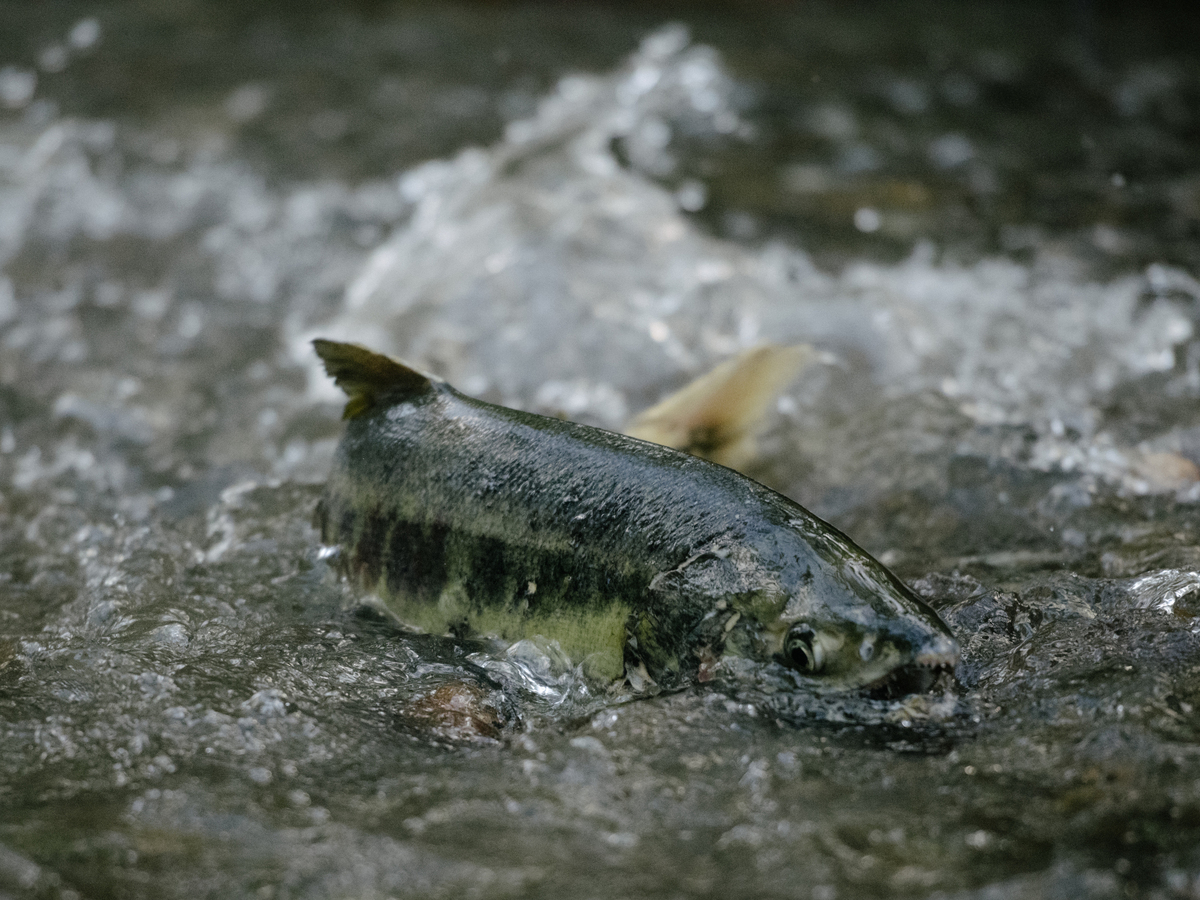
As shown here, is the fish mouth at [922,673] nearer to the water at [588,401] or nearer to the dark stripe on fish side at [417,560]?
the water at [588,401]

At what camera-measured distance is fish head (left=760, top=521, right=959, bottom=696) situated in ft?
→ 8.20

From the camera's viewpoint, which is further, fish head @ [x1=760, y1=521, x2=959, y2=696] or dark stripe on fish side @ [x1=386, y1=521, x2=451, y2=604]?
dark stripe on fish side @ [x1=386, y1=521, x2=451, y2=604]

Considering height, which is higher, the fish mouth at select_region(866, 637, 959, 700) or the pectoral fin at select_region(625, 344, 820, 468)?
the pectoral fin at select_region(625, 344, 820, 468)

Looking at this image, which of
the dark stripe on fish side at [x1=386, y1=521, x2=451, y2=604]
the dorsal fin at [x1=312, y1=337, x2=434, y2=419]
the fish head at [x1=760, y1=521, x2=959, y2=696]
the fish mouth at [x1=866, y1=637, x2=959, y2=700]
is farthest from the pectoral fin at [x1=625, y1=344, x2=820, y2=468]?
the fish mouth at [x1=866, y1=637, x2=959, y2=700]

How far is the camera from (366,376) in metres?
3.38

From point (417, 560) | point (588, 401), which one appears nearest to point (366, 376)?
point (417, 560)

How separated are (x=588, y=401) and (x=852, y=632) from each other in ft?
9.77

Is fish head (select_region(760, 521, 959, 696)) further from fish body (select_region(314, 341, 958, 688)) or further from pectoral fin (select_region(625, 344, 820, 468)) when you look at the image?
pectoral fin (select_region(625, 344, 820, 468))

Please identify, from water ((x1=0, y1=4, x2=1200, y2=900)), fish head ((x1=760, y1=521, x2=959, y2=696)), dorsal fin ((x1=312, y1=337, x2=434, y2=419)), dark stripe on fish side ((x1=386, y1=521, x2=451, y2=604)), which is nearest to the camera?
water ((x1=0, y1=4, x2=1200, y2=900))

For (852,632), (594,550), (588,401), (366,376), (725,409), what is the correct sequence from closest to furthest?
(852,632)
(594,550)
(366,376)
(725,409)
(588,401)

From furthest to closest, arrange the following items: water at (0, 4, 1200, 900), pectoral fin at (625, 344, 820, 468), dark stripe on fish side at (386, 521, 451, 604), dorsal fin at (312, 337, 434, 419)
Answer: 1. pectoral fin at (625, 344, 820, 468)
2. dorsal fin at (312, 337, 434, 419)
3. dark stripe on fish side at (386, 521, 451, 604)
4. water at (0, 4, 1200, 900)

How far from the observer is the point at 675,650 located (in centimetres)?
266

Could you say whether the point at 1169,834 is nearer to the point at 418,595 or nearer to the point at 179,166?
the point at 418,595

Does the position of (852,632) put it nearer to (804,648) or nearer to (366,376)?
(804,648)
